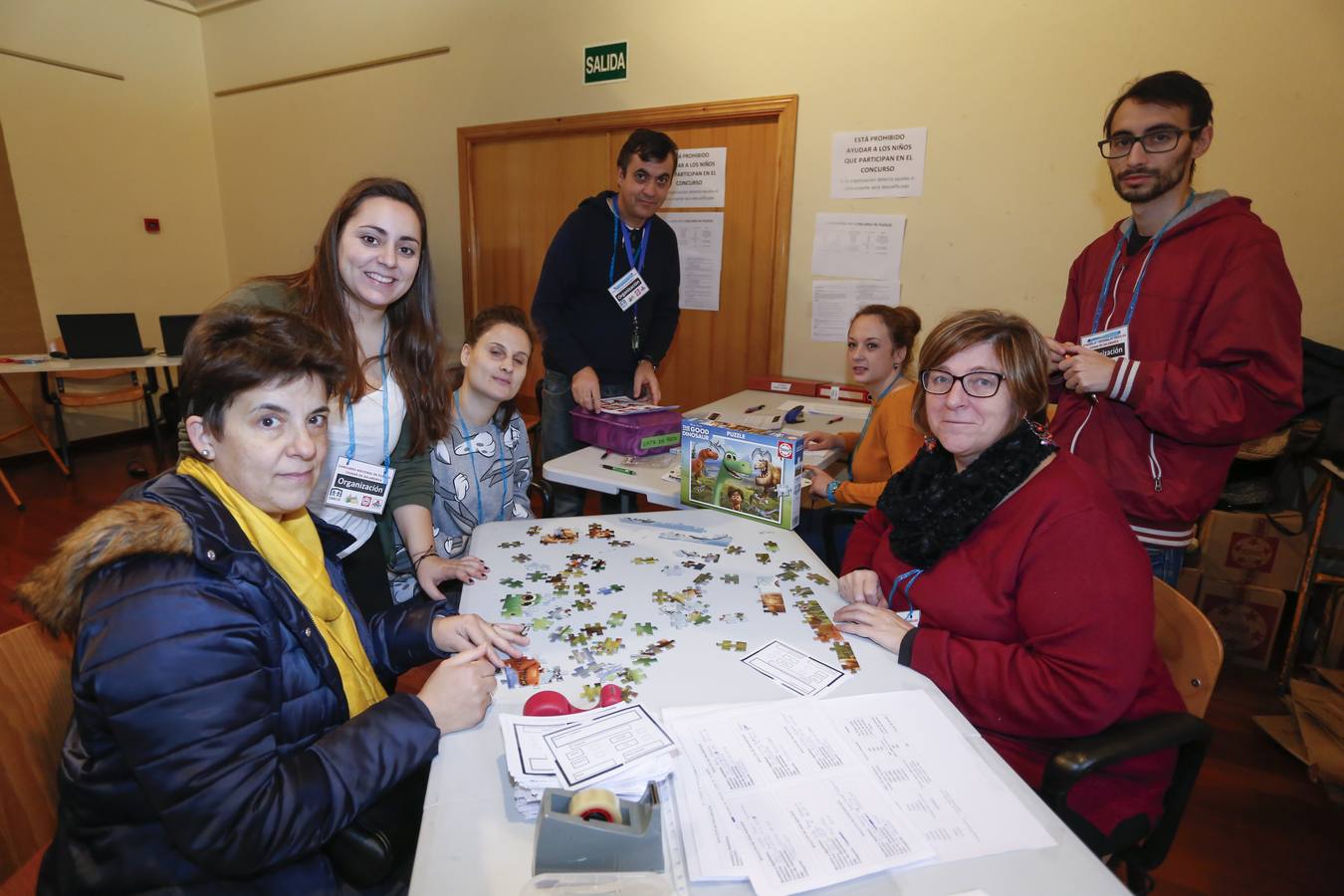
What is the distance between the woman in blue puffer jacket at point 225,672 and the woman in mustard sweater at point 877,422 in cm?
151

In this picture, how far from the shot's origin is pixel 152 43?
19.7 ft

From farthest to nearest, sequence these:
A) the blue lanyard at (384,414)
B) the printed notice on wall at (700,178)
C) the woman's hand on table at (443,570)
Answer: the printed notice on wall at (700,178), the blue lanyard at (384,414), the woman's hand on table at (443,570)

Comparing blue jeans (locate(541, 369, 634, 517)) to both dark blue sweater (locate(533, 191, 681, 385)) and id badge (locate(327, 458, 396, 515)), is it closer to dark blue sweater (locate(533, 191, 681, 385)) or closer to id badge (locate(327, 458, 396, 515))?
dark blue sweater (locate(533, 191, 681, 385))

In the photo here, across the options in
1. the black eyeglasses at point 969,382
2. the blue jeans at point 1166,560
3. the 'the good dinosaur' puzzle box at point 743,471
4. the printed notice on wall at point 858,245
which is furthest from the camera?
the printed notice on wall at point 858,245

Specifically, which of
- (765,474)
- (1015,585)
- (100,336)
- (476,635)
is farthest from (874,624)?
(100,336)

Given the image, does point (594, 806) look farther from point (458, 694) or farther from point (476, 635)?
point (476, 635)

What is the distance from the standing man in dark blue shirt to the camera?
310 centimetres

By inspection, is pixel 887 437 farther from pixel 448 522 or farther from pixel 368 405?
pixel 368 405

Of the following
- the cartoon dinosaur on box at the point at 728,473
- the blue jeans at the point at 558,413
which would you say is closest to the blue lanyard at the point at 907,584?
the cartoon dinosaur on box at the point at 728,473

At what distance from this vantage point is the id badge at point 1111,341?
1.99m

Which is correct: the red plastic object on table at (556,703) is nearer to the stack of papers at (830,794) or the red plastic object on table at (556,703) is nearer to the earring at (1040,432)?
the stack of papers at (830,794)

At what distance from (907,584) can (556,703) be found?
0.83m

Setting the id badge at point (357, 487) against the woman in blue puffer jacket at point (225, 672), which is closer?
the woman in blue puffer jacket at point (225, 672)

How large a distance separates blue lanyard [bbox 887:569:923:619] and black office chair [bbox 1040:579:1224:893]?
399mm
